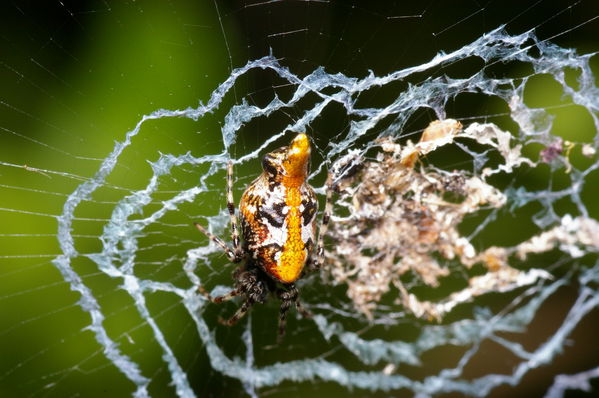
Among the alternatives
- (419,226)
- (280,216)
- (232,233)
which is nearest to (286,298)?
(232,233)

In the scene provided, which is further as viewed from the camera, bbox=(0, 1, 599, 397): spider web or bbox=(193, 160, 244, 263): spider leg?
bbox=(193, 160, 244, 263): spider leg

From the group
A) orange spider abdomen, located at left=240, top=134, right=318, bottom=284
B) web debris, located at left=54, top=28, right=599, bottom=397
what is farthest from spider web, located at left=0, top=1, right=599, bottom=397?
orange spider abdomen, located at left=240, top=134, right=318, bottom=284

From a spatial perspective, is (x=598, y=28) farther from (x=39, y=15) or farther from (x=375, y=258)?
(x=39, y=15)

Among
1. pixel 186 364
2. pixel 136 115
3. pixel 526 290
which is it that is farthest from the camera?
pixel 526 290

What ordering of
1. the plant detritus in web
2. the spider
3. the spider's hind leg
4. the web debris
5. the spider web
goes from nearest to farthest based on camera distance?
the spider, the spider web, the web debris, the plant detritus in web, the spider's hind leg

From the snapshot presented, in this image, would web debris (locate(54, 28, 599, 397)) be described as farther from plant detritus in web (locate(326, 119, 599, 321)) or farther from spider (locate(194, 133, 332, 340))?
spider (locate(194, 133, 332, 340))

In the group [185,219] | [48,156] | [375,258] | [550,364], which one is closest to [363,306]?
[375,258]
